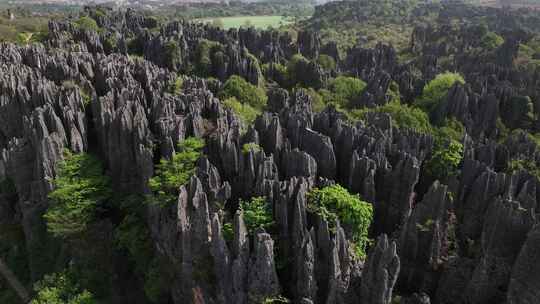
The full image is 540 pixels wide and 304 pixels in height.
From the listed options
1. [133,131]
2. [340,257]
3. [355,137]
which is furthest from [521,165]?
[133,131]

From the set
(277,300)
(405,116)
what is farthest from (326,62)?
(277,300)

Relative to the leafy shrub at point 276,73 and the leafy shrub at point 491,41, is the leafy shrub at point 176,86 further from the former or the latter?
the leafy shrub at point 491,41

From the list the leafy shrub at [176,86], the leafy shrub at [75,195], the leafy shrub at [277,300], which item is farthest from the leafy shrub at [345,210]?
the leafy shrub at [176,86]

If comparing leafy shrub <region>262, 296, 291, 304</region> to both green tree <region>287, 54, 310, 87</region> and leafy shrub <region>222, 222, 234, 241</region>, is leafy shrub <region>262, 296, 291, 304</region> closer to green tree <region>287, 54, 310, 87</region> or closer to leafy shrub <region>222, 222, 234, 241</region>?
leafy shrub <region>222, 222, 234, 241</region>

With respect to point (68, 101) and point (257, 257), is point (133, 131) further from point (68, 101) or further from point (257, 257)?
point (257, 257)

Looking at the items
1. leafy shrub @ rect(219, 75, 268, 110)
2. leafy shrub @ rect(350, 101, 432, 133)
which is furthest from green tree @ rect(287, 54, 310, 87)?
leafy shrub @ rect(350, 101, 432, 133)

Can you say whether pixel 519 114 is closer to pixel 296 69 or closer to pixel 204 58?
pixel 296 69
